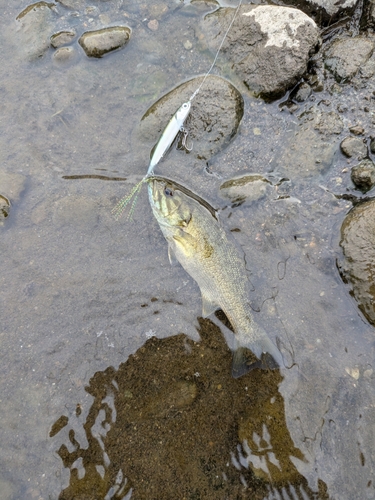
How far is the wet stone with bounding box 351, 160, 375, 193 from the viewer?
15.1 ft

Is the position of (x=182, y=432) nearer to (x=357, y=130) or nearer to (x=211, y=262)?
(x=211, y=262)

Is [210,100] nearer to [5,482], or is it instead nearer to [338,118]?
[338,118]

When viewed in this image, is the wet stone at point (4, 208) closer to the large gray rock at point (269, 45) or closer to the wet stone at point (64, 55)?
the wet stone at point (64, 55)

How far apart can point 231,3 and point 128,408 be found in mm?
5477

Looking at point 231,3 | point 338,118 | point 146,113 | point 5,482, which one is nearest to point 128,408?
point 5,482

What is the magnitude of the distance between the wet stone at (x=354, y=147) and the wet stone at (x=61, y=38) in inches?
154

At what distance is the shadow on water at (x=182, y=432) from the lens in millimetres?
3971

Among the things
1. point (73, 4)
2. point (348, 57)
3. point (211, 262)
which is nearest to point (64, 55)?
point (73, 4)

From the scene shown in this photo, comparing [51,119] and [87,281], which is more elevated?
[51,119]

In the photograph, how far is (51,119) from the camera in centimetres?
504

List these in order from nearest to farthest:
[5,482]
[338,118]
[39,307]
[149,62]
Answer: [5,482]
[39,307]
[338,118]
[149,62]

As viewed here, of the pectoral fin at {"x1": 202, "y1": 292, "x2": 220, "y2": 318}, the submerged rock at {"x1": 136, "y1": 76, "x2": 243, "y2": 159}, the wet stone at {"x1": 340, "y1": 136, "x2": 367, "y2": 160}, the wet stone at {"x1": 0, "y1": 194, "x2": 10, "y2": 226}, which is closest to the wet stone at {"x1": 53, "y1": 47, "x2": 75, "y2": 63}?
the submerged rock at {"x1": 136, "y1": 76, "x2": 243, "y2": 159}

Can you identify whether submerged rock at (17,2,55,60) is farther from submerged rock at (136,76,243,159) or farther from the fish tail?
the fish tail

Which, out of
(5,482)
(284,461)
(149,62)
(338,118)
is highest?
(149,62)
